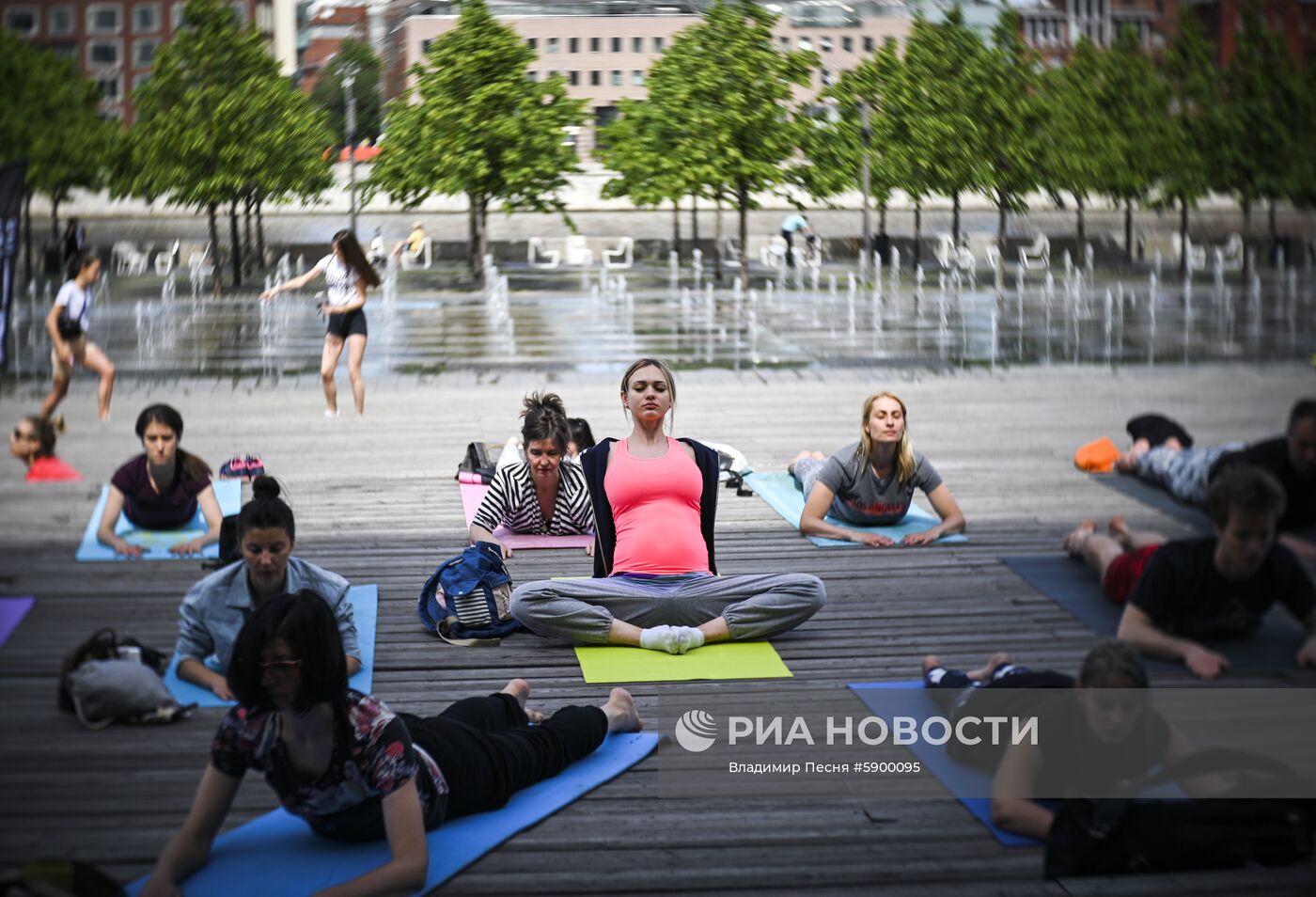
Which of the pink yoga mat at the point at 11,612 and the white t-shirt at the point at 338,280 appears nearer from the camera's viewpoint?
the pink yoga mat at the point at 11,612

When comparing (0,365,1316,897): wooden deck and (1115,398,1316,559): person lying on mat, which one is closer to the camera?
(0,365,1316,897): wooden deck

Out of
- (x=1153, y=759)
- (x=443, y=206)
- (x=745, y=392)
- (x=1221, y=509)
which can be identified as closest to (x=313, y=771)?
(x=1153, y=759)

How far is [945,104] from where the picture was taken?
810cm

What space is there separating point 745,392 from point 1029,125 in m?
3.77

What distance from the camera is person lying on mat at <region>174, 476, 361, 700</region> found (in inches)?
172

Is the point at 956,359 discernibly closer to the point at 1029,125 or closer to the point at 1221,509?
the point at 1029,125

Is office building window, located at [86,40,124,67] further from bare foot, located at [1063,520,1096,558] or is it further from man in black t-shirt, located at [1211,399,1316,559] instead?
man in black t-shirt, located at [1211,399,1316,559]

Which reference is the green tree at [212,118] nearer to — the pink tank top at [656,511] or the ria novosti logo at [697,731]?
the pink tank top at [656,511]

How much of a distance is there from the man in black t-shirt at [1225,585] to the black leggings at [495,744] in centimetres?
165

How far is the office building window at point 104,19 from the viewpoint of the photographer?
23.1 feet

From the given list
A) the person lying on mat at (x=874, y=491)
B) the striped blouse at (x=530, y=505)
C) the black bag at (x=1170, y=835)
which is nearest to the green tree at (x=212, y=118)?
the striped blouse at (x=530, y=505)

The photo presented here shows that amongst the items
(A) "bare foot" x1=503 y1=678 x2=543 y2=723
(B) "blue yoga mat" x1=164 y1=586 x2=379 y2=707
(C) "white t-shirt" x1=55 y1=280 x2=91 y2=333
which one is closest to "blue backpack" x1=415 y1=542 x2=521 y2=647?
(B) "blue yoga mat" x1=164 y1=586 x2=379 y2=707

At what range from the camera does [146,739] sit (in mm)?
4289

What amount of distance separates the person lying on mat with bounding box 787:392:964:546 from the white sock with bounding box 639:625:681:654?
1.62m
